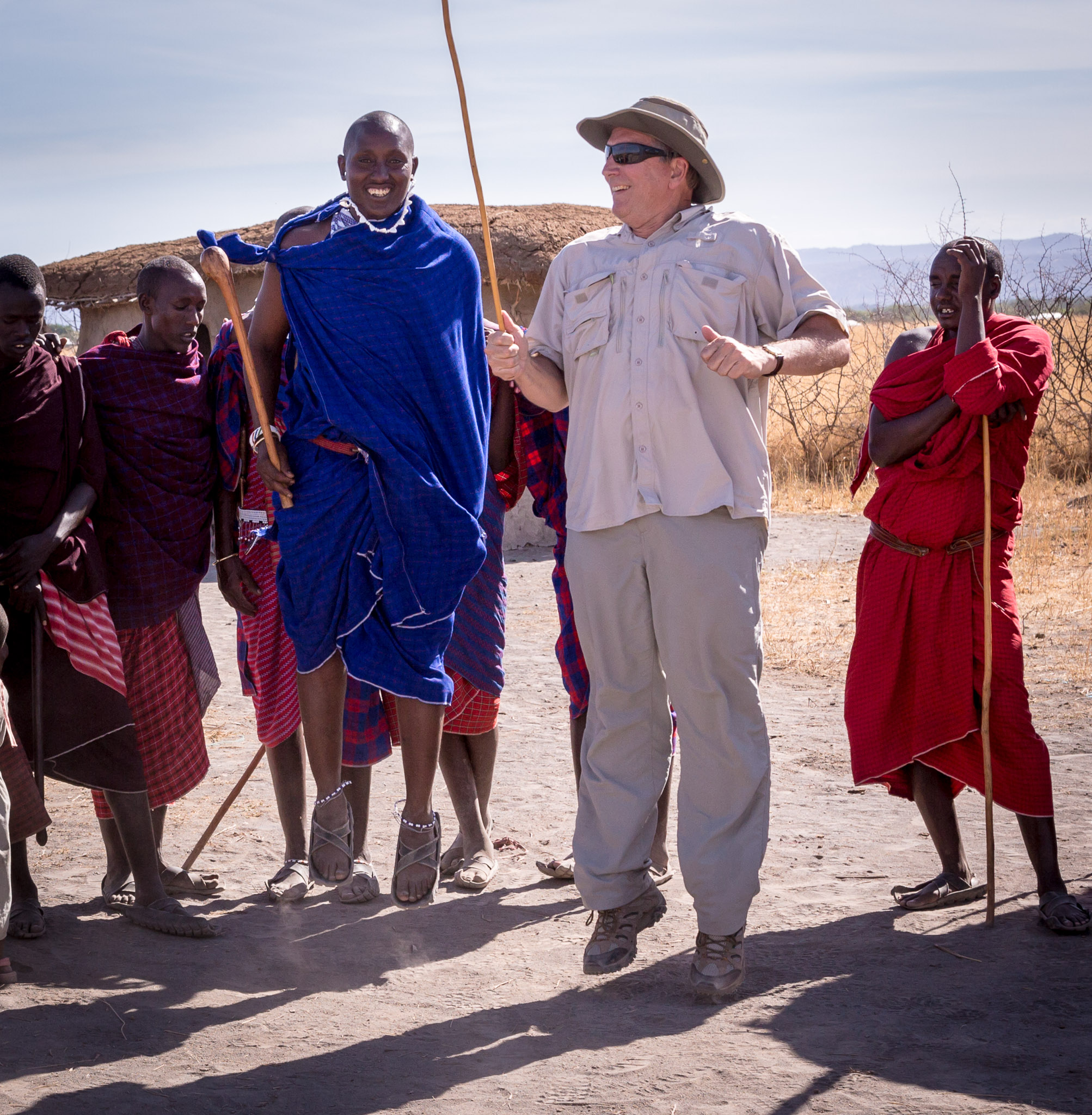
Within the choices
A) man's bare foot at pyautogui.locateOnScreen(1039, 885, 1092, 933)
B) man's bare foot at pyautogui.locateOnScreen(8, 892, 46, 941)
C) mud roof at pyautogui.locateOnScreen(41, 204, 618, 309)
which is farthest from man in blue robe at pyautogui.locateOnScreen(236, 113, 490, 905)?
mud roof at pyautogui.locateOnScreen(41, 204, 618, 309)

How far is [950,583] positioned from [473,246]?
7.45 meters

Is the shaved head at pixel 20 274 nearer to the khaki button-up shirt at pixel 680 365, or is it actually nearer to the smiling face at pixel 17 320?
the smiling face at pixel 17 320

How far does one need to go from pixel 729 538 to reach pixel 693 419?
334 mm

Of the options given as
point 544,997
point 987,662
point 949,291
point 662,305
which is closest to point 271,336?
point 662,305

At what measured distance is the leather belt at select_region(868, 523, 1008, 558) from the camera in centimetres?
419

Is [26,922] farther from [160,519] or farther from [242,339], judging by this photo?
[242,339]

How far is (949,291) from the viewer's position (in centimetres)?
423

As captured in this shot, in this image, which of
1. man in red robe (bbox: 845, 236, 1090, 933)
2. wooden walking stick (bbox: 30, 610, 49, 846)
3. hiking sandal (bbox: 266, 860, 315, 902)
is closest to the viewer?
wooden walking stick (bbox: 30, 610, 49, 846)

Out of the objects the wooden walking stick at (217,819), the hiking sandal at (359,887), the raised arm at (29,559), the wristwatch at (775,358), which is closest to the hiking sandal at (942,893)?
the hiking sandal at (359,887)

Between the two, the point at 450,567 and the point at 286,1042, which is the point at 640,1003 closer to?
the point at 286,1042

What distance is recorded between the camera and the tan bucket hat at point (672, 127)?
351cm

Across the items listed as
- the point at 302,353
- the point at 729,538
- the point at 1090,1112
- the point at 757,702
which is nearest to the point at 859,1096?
the point at 1090,1112

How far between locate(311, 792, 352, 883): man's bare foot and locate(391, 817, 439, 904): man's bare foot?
0.15 meters

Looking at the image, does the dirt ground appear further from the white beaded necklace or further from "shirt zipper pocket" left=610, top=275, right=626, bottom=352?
the white beaded necklace
